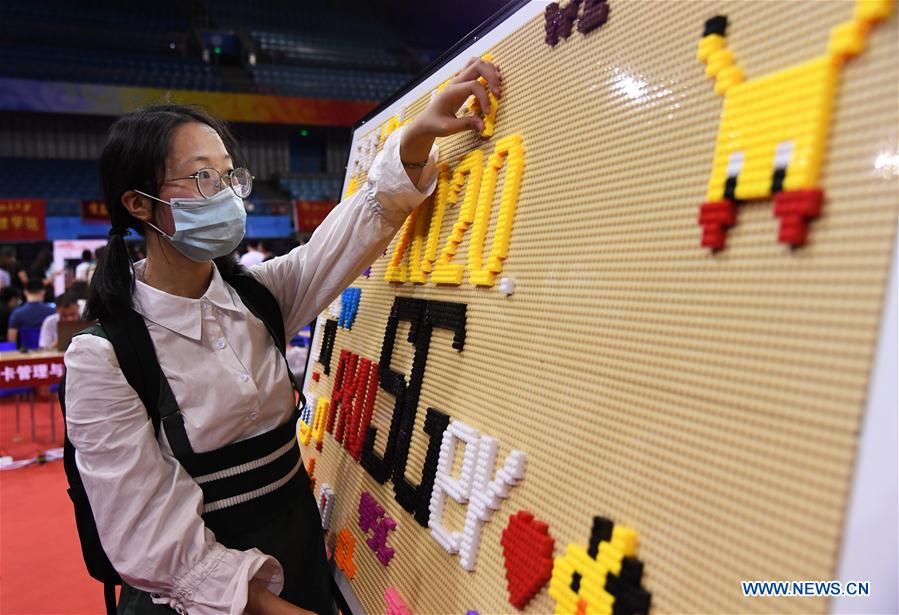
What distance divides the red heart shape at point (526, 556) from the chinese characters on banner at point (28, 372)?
4306 mm

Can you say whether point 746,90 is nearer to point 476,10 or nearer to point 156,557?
point 156,557

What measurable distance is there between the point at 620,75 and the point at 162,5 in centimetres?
1362

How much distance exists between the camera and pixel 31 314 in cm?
516

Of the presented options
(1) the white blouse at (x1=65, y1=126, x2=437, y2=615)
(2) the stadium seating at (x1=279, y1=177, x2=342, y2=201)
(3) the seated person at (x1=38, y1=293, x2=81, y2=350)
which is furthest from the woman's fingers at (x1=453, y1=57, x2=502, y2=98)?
(2) the stadium seating at (x1=279, y1=177, x2=342, y2=201)

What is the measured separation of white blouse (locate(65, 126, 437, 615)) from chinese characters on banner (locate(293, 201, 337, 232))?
9117mm

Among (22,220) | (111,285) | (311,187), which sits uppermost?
(311,187)

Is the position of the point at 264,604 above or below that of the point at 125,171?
below

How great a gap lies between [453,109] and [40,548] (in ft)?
10.2

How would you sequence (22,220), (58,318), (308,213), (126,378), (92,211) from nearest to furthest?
(126,378), (58,318), (22,220), (92,211), (308,213)

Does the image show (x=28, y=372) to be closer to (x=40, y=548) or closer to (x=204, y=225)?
(x=40, y=548)

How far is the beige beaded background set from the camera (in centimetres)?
50

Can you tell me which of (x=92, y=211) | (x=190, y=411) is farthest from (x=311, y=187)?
(x=190, y=411)

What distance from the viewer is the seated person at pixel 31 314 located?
16.9 ft

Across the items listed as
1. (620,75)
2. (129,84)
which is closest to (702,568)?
(620,75)
